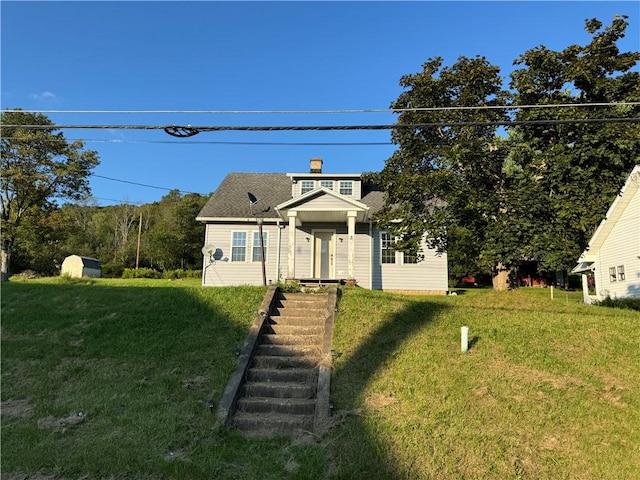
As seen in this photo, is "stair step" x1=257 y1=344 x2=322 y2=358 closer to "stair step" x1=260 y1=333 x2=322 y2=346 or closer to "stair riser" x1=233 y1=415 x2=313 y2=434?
"stair step" x1=260 y1=333 x2=322 y2=346

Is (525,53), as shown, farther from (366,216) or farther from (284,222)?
(284,222)

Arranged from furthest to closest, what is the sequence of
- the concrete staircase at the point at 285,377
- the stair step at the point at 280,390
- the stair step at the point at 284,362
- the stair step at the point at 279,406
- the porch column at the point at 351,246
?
the porch column at the point at 351,246 → the stair step at the point at 284,362 → the stair step at the point at 280,390 → the stair step at the point at 279,406 → the concrete staircase at the point at 285,377

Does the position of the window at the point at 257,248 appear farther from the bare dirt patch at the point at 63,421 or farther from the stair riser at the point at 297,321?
the bare dirt patch at the point at 63,421

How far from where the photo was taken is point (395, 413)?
6449 millimetres

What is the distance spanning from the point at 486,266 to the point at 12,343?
1407 cm

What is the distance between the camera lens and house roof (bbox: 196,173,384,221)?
2012 cm

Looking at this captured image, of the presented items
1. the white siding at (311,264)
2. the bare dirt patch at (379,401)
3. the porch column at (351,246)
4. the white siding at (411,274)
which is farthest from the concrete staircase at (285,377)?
the white siding at (411,274)

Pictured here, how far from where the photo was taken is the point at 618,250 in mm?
18547

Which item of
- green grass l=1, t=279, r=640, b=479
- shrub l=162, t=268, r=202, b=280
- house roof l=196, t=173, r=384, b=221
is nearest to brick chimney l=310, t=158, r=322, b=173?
house roof l=196, t=173, r=384, b=221

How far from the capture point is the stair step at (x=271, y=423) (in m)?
6.33

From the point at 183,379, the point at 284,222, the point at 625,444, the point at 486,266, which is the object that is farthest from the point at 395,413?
the point at 284,222

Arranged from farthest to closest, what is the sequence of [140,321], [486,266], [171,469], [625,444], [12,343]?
[486,266], [140,321], [12,343], [625,444], [171,469]

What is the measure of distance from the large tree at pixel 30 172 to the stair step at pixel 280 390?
21.6 m

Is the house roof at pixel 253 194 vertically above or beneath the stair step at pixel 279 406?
above
